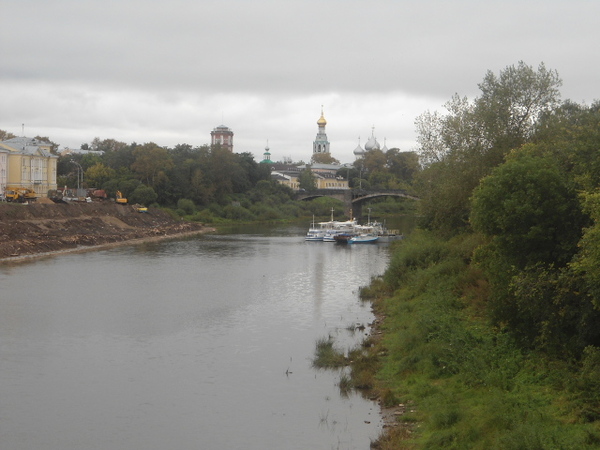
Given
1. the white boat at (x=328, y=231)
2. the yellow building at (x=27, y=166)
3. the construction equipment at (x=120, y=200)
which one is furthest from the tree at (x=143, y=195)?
the white boat at (x=328, y=231)

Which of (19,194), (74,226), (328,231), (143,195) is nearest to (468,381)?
(74,226)

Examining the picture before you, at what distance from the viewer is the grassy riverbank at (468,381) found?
9047 mm

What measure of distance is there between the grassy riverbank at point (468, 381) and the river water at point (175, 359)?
81 cm

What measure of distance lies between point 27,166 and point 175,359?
40756mm

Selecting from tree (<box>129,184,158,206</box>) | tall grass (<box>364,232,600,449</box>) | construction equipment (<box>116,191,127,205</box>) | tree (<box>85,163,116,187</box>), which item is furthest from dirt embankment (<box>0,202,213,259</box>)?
tall grass (<box>364,232,600,449</box>)

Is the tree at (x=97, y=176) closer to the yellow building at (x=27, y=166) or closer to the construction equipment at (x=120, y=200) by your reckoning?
the yellow building at (x=27, y=166)

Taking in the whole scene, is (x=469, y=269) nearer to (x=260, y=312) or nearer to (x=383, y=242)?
(x=260, y=312)

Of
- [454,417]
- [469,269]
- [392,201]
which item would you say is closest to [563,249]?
[454,417]

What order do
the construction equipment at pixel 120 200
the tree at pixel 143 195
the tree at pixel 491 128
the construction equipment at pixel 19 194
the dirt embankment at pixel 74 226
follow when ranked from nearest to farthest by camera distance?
the tree at pixel 491 128 < the dirt embankment at pixel 74 226 < the construction equipment at pixel 19 194 < the construction equipment at pixel 120 200 < the tree at pixel 143 195

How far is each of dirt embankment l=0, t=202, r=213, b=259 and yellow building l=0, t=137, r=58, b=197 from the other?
5.50 meters

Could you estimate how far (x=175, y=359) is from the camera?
607 inches

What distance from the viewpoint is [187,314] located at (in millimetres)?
20469

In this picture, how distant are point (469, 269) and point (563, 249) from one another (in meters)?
6.49

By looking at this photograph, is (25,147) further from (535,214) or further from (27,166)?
(535,214)
